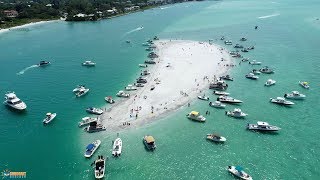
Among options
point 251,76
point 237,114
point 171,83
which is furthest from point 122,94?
point 251,76

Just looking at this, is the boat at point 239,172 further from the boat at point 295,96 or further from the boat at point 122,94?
the boat at point 122,94

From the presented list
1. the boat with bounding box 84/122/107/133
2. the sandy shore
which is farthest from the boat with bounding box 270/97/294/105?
the boat with bounding box 84/122/107/133

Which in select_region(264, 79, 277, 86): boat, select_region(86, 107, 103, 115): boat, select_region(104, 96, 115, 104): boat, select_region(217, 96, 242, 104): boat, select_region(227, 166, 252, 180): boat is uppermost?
select_region(264, 79, 277, 86): boat

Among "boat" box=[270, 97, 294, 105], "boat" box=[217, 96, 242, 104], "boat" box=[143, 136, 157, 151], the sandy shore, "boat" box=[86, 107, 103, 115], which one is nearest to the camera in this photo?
"boat" box=[143, 136, 157, 151]

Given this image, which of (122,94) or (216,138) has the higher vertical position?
Answer: (122,94)

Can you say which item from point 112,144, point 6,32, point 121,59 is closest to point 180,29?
point 121,59

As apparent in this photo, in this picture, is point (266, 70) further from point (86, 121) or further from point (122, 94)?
point (86, 121)

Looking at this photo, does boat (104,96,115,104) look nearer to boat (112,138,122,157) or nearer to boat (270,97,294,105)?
boat (112,138,122,157)
